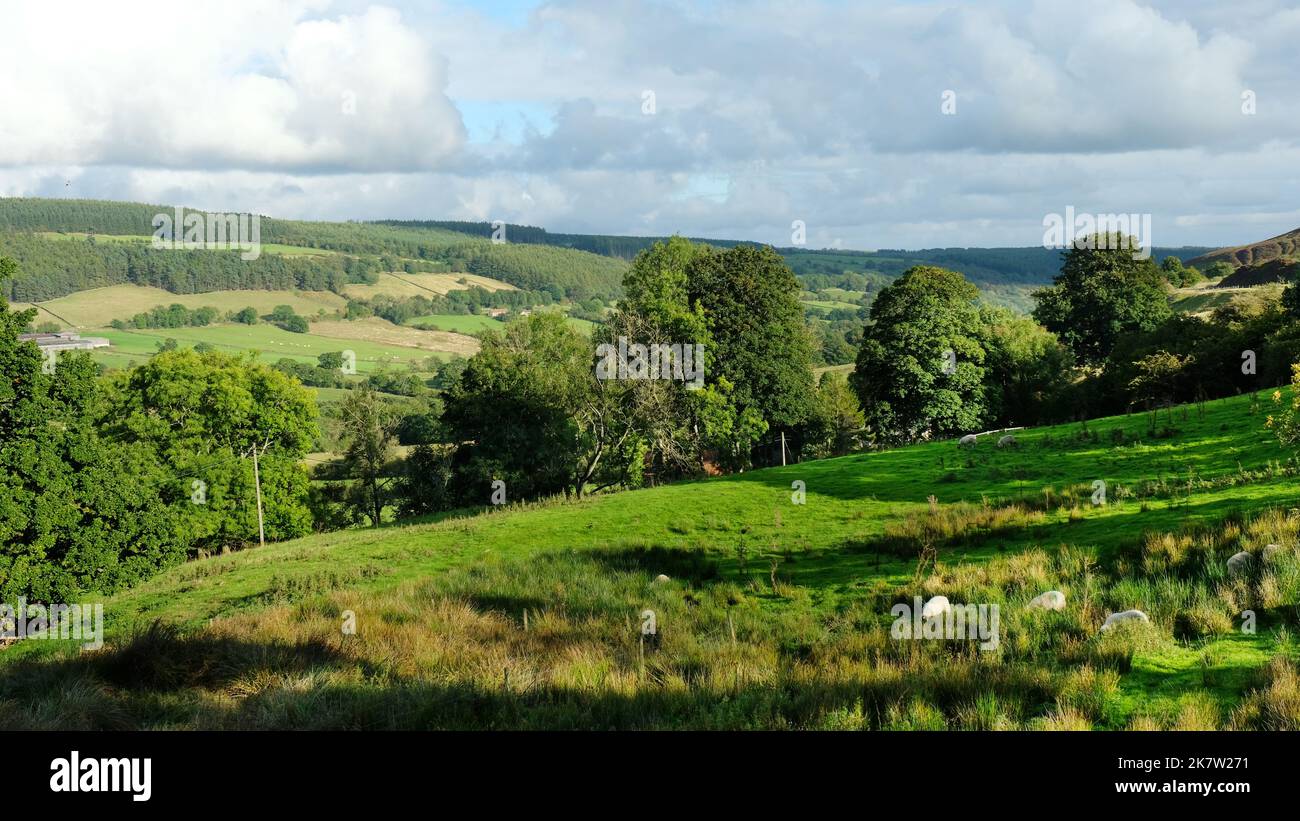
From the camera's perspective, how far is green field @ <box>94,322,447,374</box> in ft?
391

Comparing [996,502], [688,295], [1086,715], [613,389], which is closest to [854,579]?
[996,502]

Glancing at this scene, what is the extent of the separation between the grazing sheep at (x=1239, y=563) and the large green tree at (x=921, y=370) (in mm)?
34907

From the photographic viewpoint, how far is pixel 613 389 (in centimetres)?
4459

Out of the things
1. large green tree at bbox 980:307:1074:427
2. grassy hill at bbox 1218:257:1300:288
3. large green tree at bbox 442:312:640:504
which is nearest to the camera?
large green tree at bbox 442:312:640:504

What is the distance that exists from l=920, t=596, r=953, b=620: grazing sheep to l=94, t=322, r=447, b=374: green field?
116506 millimetres

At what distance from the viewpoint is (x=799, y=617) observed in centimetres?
1490

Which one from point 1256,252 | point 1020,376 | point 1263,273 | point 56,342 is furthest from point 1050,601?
point 1256,252

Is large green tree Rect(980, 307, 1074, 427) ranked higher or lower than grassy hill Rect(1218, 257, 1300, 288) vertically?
lower

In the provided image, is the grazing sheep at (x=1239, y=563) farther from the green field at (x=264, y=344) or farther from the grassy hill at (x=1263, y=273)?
the green field at (x=264, y=344)

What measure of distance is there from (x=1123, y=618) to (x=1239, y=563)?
270cm

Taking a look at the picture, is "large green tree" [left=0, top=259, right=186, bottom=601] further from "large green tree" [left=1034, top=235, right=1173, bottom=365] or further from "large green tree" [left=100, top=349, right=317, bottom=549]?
"large green tree" [left=1034, top=235, right=1173, bottom=365]

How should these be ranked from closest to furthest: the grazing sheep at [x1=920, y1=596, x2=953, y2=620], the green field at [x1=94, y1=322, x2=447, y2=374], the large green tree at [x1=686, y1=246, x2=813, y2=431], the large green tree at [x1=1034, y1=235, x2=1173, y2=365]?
the grazing sheep at [x1=920, y1=596, x2=953, y2=620]
the large green tree at [x1=686, y1=246, x2=813, y2=431]
the large green tree at [x1=1034, y1=235, x2=1173, y2=365]
the green field at [x1=94, y1=322, x2=447, y2=374]

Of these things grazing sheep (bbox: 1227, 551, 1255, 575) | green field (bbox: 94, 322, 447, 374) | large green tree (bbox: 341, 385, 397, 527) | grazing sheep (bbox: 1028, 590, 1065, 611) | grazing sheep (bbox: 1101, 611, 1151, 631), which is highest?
green field (bbox: 94, 322, 447, 374)
